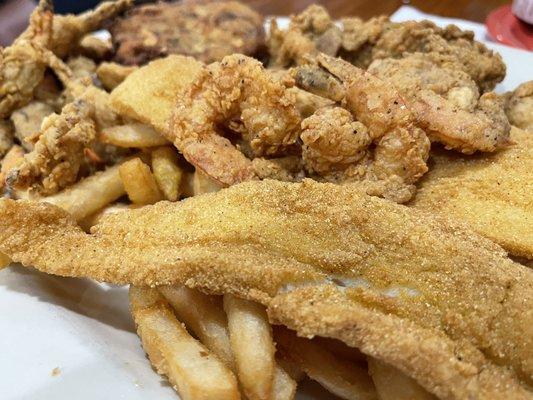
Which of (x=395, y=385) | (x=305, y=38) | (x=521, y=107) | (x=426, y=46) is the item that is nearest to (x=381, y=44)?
(x=426, y=46)

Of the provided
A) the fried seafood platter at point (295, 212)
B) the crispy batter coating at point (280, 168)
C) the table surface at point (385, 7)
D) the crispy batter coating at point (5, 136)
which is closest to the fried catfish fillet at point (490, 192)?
the fried seafood platter at point (295, 212)

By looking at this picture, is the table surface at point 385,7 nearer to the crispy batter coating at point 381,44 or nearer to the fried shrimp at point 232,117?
the crispy batter coating at point 381,44

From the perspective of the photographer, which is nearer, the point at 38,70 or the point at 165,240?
the point at 165,240

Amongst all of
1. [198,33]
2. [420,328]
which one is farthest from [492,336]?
[198,33]

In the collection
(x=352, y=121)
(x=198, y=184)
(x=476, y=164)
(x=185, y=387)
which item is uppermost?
(x=352, y=121)

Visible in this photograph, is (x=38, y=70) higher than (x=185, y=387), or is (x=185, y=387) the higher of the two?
(x=38, y=70)

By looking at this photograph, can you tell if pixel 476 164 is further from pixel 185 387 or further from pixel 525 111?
pixel 185 387

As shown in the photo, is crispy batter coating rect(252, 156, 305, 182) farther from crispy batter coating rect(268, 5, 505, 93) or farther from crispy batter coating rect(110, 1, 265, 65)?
crispy batter coating rect(110, 1, 265, 65)

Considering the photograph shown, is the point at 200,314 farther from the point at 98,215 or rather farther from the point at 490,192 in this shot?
the point at 490,192
